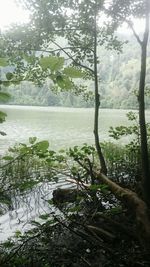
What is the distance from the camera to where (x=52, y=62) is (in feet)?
4.05

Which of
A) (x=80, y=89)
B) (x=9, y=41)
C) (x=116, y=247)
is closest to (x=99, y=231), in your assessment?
(x=116, y=247)

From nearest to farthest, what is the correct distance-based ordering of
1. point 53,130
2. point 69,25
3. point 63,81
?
point 63,81, point 69,25, point 53,130

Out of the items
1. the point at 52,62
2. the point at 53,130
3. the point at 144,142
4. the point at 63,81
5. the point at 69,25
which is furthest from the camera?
the point at 53,130

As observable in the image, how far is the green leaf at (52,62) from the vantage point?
122cm

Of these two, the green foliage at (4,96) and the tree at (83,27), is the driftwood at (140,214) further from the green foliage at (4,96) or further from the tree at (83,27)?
the green foliage at (4,96)

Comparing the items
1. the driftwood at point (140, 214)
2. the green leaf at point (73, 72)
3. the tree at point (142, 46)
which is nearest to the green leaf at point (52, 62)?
the green leaf at point (73, 72)

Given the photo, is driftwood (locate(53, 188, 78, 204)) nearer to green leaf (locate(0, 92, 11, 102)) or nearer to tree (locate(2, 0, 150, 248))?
tree (locate(2, 0, 150, 248))

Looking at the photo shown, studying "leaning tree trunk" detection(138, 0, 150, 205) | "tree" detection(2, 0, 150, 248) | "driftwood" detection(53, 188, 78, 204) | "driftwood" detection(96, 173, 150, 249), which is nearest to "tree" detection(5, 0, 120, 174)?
"tree" detection(2, 0, 150, 248)

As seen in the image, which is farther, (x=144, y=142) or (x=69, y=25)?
(x=69, y=25)

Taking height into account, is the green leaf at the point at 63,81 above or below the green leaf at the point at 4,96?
above

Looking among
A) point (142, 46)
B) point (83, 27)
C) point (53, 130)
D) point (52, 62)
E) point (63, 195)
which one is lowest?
point (53, 130)

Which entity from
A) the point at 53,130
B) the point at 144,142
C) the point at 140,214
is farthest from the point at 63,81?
the point at 53,130

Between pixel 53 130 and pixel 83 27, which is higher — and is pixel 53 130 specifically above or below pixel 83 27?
below

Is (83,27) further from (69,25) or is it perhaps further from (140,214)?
(140,214)
